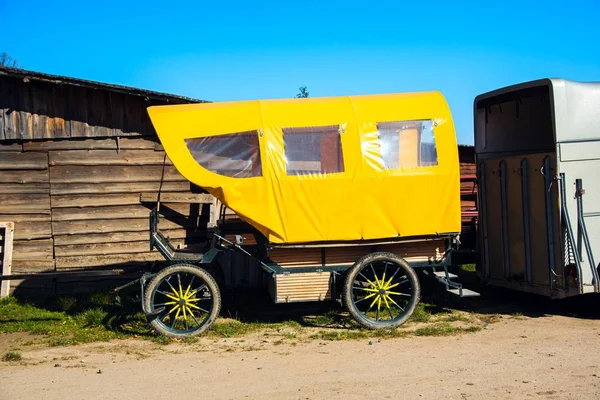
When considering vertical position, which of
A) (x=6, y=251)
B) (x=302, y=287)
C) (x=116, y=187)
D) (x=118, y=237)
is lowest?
(x=302, y=287)

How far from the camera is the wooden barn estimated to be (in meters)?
10.9

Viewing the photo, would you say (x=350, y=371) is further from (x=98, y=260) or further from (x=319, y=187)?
(x=98, y=260)

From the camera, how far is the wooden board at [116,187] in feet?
36.3

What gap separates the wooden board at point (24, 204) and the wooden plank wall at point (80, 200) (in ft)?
0.05

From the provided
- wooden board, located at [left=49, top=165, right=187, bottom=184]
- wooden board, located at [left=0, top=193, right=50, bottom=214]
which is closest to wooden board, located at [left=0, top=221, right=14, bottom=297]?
wooden board, located at [left=0, top=193, right=50, bottom=214]

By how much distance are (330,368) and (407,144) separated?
3.18m

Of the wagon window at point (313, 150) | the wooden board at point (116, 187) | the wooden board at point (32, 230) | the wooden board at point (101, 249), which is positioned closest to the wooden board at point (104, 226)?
the wooden board at point (32, 230)

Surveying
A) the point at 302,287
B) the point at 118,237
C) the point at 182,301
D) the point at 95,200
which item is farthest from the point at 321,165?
the point at 95,200

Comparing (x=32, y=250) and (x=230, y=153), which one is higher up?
(x=230, y=153)

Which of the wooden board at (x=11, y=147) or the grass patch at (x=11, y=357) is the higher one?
the wooden board at (x=11, y=147)

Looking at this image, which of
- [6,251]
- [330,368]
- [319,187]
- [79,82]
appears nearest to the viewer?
[330,368]

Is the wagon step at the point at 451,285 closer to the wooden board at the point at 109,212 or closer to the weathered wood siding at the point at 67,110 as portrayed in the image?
the wooden board at the point at 109,212

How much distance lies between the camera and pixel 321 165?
8344 millimetres

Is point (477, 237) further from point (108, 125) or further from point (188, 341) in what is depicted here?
point (108, 125)
